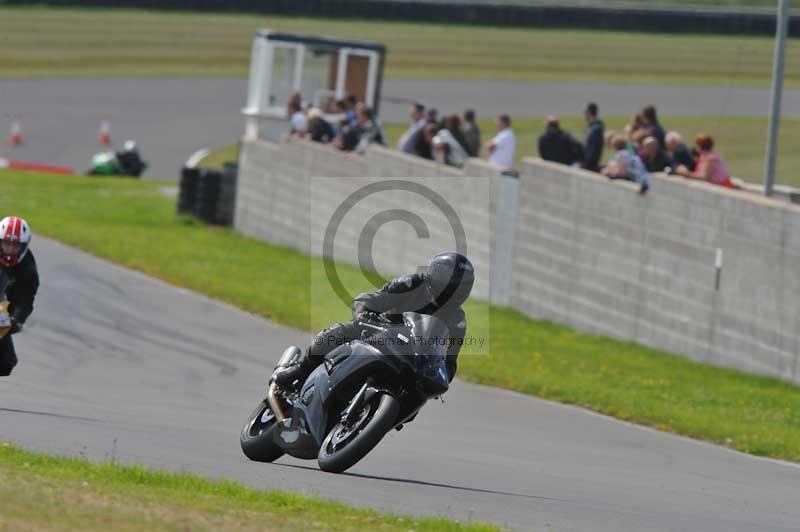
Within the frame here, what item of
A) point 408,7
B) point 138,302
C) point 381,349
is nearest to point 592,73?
point 408,7

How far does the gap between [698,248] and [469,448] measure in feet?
21.3

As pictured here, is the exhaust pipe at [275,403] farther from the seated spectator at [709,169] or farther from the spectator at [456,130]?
the spectator at [456,130]

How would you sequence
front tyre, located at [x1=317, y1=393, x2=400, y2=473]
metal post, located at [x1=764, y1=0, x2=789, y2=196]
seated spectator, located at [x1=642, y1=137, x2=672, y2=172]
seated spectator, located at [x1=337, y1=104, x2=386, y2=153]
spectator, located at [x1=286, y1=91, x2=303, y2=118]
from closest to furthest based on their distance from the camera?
front tyre, located at [x1=317, y1=393, x2=400, y2=473]
metal post, located at [x1=764, y1=0, x2=789, y2=196]
seated spectator, located at [x1=642, y1=137, x2=672, y2=172]
seated spectator, located at [x1=337, y1=104, x2=386, y2=153]
spectator, located at [x1=286, y1=91, x2=303, y2=118]

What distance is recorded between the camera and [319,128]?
2705 centimetres

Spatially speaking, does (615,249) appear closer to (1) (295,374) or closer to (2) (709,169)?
(2) (709,169)

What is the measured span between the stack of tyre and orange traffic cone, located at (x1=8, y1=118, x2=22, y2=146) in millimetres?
13257

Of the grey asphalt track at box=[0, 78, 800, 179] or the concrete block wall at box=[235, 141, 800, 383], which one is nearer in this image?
the concrete block wall at box=[235, 141, 800, 383]

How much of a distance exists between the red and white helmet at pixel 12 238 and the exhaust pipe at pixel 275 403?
8.16ft

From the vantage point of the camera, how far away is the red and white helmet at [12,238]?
11.0 metres

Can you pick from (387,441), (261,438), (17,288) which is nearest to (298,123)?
(387,441)

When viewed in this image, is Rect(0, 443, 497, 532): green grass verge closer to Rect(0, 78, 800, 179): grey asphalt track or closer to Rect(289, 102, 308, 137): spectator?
Rect(289, 102, 308, 137): spectator

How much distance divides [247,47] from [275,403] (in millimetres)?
45591

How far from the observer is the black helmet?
29.2 ft

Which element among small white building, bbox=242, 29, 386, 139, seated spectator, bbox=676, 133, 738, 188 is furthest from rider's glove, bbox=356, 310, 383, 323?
small white building, bbox=242, 29, 386, 139
